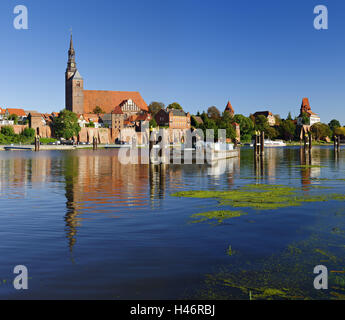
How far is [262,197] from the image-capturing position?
20.7 meters

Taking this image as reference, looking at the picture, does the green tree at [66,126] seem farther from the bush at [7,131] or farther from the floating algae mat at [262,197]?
the floating algae mat at [262,197]

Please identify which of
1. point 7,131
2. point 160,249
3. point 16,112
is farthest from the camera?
point 16,112

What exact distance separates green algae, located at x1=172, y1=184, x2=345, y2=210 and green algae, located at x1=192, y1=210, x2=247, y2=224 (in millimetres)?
1669

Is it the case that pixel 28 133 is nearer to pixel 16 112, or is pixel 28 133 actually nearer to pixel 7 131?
pixel 7 131

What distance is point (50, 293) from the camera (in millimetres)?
7832

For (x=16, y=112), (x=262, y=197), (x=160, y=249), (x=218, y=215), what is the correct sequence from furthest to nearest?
(x=16, y=112) → (x=262, y=197) → (x=218, y=215) → (x=160, y=249)

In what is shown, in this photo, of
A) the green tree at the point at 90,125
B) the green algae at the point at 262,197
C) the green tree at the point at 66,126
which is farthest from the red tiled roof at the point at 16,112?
the green algae at the point at 262,197

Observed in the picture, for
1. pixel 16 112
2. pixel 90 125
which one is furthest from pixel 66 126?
pixel 16 112

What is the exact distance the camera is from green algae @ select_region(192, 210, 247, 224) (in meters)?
15.0

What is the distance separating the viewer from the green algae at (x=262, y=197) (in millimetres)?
18375

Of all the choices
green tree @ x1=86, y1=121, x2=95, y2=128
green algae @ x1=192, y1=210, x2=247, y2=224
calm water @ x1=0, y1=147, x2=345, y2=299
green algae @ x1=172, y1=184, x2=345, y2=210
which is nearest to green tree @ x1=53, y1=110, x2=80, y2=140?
green tree @ x1=86, y1=121, x2=95, y2=128

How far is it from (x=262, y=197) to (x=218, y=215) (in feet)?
18.6

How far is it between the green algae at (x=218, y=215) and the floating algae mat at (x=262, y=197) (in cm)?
23

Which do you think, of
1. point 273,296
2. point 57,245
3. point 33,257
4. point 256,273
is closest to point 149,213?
point 57,245
